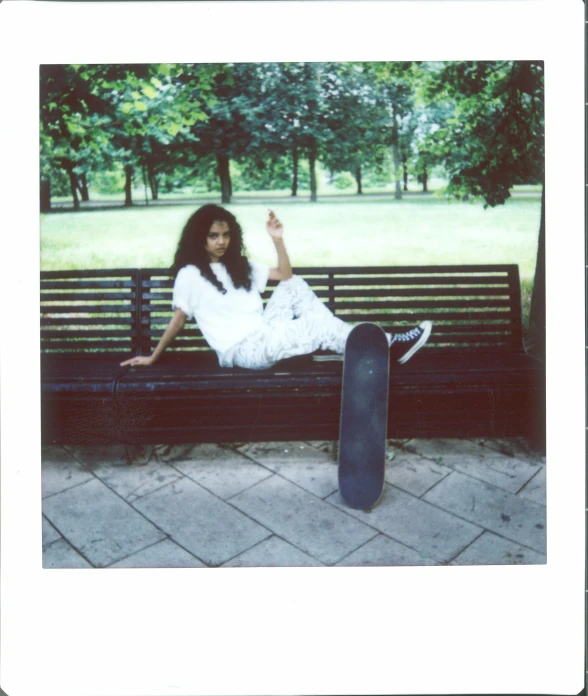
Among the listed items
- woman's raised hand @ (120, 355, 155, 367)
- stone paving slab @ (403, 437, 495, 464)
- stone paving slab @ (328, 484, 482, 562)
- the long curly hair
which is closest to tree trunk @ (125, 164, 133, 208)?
the long curly hair

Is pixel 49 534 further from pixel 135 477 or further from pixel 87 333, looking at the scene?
pixel 87 333

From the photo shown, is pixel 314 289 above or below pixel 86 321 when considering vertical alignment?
above

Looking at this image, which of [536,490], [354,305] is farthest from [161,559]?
[536,490]

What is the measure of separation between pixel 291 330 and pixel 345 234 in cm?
72

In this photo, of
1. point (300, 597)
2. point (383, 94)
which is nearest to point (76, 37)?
point (383, 94)

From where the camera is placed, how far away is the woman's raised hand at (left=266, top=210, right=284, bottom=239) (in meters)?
2.87

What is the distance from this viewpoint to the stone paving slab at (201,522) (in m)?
2.37

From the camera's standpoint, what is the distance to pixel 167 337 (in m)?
2.91

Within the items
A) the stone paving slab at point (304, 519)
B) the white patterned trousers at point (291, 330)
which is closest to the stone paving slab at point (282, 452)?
the stone paving slab at point (304, 519)

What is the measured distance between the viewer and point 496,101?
2.75 m

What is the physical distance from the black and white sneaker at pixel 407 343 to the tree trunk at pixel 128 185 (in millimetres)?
1667

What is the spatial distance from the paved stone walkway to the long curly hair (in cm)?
100

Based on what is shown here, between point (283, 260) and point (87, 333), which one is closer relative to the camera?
point (283, 260)

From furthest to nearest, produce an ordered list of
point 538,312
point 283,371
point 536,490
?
point 538,312
point 283,371
point 536,490
